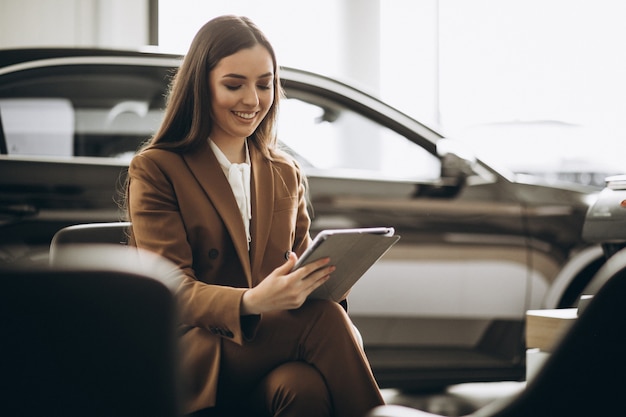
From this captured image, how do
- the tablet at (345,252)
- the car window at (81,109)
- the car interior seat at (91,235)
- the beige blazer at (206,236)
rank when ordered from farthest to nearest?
the car window at (81,109) → the car interior seat at (91,235) → the beige blazer at (206,236) → the tablet at (345,252)

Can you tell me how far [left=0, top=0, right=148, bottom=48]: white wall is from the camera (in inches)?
216

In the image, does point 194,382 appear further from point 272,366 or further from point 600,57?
point 600,57

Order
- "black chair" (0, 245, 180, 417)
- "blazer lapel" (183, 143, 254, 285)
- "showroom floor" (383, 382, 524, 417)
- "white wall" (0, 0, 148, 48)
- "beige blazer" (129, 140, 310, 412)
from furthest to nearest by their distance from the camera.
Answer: "white wall" (0, 0, 148, 48), "showroom floor" (383, 382, 524, 417), "blazer lapel" (183, 143, 254, 285), "beige blazer" (129, 140, 310, 412), "black chair" (0, 245, 180, 417)

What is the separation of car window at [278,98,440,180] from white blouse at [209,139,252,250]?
5.39 ft

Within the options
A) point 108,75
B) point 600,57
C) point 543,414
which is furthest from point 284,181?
point 600,57

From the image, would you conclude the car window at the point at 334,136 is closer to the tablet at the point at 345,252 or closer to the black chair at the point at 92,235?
the black chair at the point at 92,235

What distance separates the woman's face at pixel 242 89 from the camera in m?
1.82

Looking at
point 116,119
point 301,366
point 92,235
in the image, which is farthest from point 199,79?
point 116,119

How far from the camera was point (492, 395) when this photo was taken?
3.35 m

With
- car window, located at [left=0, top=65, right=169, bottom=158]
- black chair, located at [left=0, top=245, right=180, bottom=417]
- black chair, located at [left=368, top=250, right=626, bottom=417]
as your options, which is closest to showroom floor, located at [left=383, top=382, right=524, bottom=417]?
car window, located at [left=0, top=65, right=169, bottom=158]

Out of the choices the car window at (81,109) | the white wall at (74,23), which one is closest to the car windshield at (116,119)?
the car window at (81,109)

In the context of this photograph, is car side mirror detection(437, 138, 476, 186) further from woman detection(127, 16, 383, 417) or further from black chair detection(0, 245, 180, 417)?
black chair detection(0, 245, 180, 417)

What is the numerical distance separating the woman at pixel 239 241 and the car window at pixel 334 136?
61.4 inches

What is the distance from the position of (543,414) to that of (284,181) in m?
1.13
